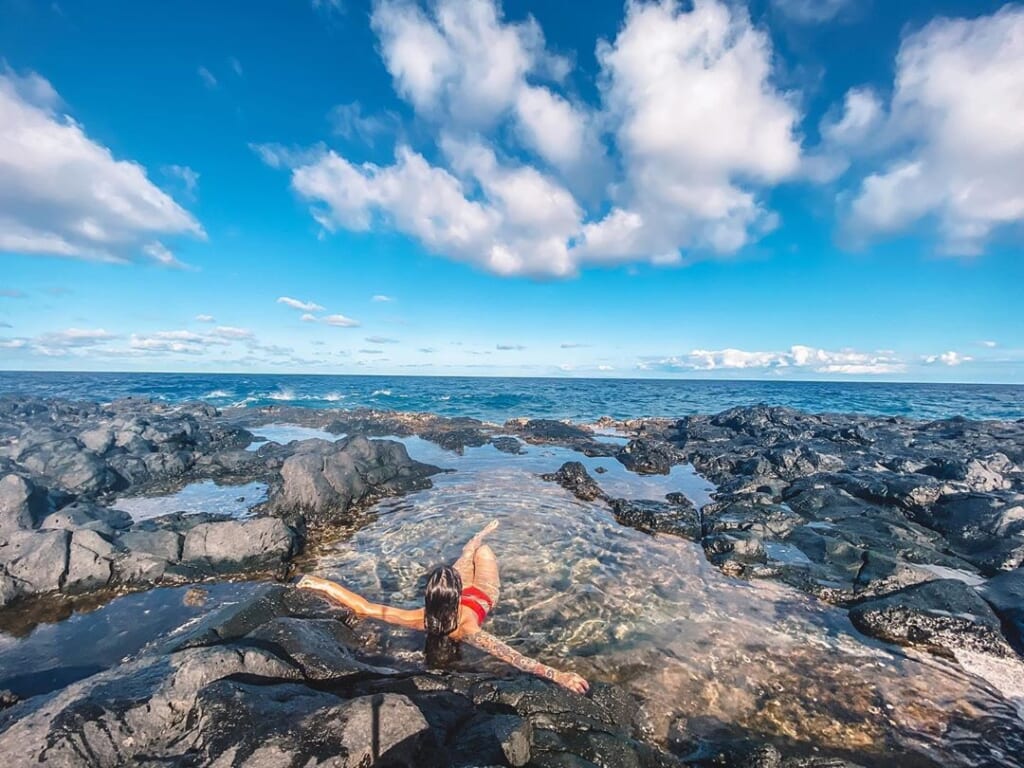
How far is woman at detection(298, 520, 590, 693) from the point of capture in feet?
21.4

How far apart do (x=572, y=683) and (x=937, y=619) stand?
23.7ft

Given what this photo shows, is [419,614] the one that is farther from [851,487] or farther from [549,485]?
[851,487]

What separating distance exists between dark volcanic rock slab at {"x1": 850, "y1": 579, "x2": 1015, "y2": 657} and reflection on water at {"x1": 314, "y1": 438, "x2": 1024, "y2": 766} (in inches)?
19.8

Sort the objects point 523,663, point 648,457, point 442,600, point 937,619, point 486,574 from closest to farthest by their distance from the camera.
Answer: point 523,663, point 442,600, point 937,619, point 486,574, point 648,457

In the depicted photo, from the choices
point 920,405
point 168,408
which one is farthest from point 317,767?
point 920,405

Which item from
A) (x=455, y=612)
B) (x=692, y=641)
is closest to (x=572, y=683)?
(x=455, y=612)

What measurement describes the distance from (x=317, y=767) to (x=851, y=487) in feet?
61.4

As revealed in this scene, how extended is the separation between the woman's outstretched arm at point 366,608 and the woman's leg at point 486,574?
1.46 metres

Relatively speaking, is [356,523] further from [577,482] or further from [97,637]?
[577,482]

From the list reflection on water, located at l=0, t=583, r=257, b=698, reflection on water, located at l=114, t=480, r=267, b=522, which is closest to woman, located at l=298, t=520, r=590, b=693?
reflection on water, located at l=0, t=583, r=257, b=698

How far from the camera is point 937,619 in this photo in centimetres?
791

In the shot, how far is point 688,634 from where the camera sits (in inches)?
308

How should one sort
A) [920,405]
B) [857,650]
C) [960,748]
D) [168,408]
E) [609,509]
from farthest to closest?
[920,405] < [168,408] < [609,509] < [857,650] < [960,748]

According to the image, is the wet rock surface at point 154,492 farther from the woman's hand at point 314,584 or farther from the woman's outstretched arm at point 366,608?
the woman's outstretched arm at point 366,608
